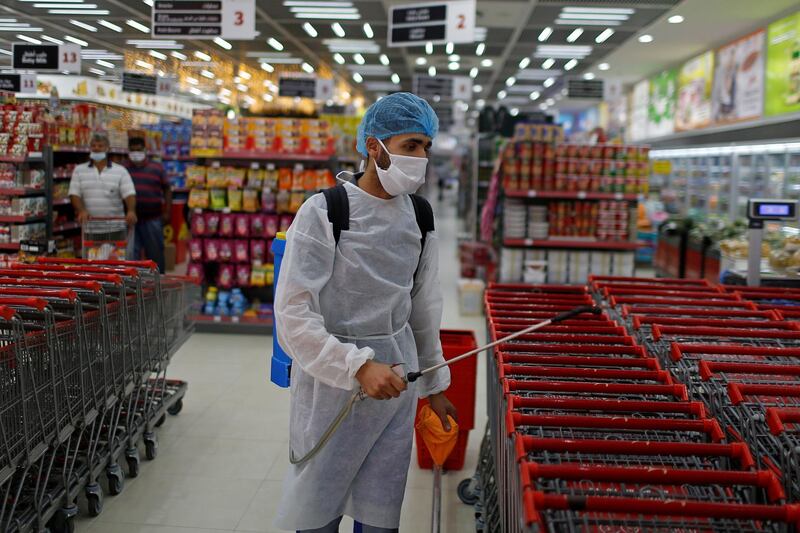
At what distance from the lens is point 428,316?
249 centimetres

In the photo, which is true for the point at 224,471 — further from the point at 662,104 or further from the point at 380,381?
the point at 662,104

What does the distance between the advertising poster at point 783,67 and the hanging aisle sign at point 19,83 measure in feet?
33.6

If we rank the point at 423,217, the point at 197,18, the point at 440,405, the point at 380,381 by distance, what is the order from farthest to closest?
the point at 197,18 < the point at 440,405 < the point at 423,217 < the point at 380,381

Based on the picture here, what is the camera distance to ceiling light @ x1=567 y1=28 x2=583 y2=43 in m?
12.5

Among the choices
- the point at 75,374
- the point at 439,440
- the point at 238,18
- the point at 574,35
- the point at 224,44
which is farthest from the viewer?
the point at 574,35

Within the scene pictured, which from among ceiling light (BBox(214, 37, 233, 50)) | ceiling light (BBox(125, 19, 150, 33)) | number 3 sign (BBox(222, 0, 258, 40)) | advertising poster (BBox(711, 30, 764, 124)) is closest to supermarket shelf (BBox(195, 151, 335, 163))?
number 3 sign (BBox(222, 0, 258, 40))

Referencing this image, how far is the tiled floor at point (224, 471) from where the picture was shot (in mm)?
3545

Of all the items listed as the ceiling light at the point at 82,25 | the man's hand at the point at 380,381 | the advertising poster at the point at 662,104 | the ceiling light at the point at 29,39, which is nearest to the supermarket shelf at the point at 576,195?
the man's hand at the point at 380,381

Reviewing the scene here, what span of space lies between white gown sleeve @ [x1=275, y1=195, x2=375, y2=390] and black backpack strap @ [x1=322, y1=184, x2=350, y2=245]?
22 millimetres

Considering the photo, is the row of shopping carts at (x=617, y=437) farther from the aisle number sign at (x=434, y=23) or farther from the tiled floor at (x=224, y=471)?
the aisle number sign at (x=434, y=23)

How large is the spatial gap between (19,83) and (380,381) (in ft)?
32.9

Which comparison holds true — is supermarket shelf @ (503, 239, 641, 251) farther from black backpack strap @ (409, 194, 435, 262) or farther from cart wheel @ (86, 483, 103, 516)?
black backpack strap @ (409, 194, 435, 262)

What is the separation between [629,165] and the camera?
7.76 metres

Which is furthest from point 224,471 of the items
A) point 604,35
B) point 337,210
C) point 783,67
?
point 604,35
